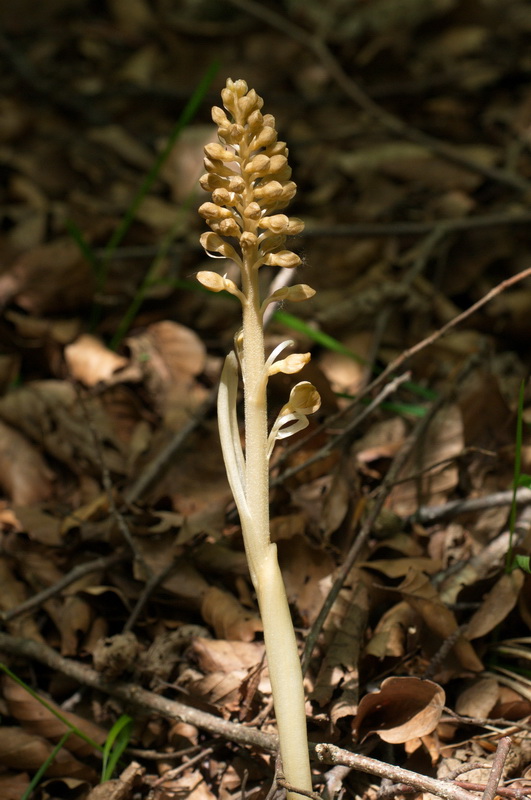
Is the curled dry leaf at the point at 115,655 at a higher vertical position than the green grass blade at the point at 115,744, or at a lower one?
higher

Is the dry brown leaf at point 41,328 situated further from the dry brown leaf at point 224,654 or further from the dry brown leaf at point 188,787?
the dry brown leaf at point 188,787

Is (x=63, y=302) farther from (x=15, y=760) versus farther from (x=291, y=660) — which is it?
(x=291, y=660)

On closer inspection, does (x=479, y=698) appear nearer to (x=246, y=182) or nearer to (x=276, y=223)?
(x=276, y=223)

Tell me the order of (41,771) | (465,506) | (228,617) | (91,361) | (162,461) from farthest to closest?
(91,361)
(162,461)
(465,506)
(228,617)
(41,771)

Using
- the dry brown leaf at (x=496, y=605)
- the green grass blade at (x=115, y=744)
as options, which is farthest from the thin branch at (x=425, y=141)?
the green grass blade at (x=115, y=744)

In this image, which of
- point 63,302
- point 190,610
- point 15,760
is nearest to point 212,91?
point 63,302

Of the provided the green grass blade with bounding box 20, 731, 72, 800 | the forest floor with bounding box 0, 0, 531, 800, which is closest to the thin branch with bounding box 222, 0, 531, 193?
the forest floor with bounding box 0, 0, 531, 800

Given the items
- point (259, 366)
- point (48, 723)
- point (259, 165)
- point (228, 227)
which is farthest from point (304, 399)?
point (48, 723)
